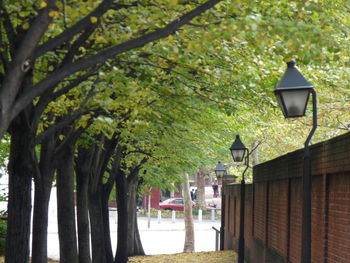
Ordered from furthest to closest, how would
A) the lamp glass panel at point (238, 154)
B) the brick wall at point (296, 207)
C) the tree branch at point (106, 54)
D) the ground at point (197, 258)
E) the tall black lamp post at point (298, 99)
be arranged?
the ground at point (197, 258)
the lamp glass panel at point (238, 154)
the brick wall at point (296, 207)
the tall black lamp post at point (298, 99)
the tree branch at point (106, 54)

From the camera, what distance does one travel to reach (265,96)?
13383 millimetres

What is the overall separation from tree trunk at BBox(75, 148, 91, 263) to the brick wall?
168 inches

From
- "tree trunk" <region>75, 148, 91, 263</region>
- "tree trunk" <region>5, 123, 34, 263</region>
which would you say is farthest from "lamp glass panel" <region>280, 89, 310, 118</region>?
"tree trunk" <region>75, 148, 91, 263</region>

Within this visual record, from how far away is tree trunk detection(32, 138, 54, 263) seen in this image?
534 inches

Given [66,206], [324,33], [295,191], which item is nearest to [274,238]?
[295,191]

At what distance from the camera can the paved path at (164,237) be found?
36.2 meters

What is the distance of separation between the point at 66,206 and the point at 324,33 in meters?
9.32

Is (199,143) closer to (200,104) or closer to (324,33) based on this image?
(200,104)

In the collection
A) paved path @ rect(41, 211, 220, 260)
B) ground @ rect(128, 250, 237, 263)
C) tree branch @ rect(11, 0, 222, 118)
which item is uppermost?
tree branch @ rect(11, 0, 222, 118)

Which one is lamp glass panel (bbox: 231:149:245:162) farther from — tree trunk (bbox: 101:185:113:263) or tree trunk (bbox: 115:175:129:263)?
tree trunk (bbox: 115:175:129:263)

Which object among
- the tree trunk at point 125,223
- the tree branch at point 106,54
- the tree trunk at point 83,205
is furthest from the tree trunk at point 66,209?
the tree trunk at point 125,223

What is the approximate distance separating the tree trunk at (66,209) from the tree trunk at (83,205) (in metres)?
2.16

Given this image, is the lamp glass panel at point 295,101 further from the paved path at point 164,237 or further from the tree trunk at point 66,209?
the paved path at point 164,237

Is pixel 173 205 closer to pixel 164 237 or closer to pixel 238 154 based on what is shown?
pixel 164 237
